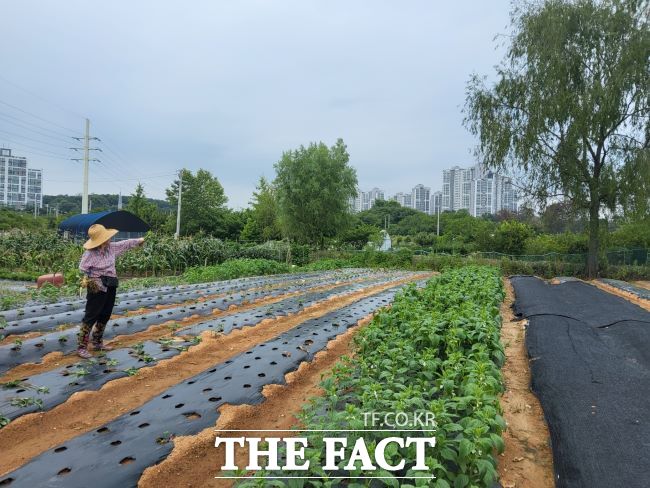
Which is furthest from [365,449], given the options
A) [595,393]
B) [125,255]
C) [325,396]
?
[125,255]

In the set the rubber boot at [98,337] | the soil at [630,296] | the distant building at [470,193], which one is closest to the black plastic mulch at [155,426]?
the rubber boot at [98,337]

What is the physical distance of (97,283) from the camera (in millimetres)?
4641

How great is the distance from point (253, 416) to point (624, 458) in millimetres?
2496

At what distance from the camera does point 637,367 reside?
4176mm

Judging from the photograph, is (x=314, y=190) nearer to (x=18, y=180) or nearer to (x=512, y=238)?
(x=512, y=238)

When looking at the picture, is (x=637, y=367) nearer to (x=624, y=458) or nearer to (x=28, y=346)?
(x=624, y=458)

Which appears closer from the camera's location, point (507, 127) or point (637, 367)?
point (637, 367)

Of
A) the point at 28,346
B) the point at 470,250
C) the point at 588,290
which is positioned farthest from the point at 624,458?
the point at 470,250

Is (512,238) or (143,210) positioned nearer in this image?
(512,238)

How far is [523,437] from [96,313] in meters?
4.31

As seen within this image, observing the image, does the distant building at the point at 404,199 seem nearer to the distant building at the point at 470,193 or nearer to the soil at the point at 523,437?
the distant building at the point at 470,193

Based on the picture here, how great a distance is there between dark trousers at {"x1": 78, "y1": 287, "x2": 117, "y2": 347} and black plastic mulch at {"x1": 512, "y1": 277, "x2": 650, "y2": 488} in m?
4.45

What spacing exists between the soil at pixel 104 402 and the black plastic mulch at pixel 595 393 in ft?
10.5

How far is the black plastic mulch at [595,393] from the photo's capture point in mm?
2516
